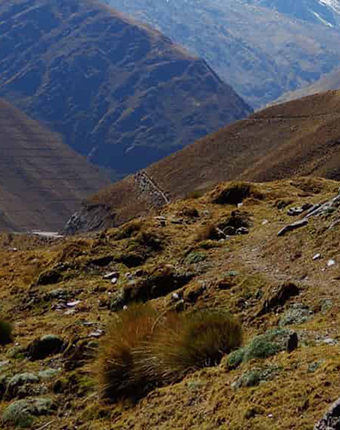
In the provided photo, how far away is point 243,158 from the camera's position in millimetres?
102000

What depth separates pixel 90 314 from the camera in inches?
549

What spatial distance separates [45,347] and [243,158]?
91.3m

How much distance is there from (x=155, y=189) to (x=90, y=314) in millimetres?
90087

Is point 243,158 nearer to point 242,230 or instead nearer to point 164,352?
point 242,230

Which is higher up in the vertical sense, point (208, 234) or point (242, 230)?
point (208, 234)

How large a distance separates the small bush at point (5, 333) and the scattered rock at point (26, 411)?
359 cm

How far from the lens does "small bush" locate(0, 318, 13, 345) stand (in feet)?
44.9

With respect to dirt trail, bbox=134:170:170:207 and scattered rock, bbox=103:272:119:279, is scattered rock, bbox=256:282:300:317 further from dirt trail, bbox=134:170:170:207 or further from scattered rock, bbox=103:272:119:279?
dirt trail, bbox=134:170:170:207

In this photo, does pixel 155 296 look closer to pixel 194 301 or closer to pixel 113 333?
pixel 194 301

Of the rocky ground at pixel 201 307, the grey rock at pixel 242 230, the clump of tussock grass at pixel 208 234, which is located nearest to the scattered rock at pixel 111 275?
the rocky ground at pixel 201 307

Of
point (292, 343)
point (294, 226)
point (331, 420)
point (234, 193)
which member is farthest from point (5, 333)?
point (234, 193)

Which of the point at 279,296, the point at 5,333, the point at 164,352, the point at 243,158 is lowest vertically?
the point at 243,158

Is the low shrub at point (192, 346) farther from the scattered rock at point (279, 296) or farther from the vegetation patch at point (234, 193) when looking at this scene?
the vegetation patch at point (234, 193)

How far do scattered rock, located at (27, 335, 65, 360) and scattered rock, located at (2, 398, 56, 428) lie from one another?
2.14 m
